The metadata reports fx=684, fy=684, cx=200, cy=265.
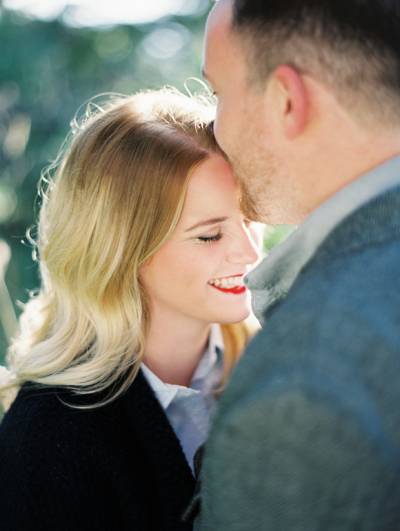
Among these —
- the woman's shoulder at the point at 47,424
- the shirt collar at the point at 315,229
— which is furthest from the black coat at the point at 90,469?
the shirt collar at the point at 315,229

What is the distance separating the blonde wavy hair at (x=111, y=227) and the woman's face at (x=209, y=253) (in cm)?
4

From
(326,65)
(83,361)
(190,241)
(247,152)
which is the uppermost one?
(326,65)

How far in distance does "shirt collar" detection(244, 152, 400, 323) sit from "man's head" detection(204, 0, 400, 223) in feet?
0.18

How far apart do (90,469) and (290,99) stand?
101cm

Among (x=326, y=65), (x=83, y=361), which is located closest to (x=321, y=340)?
(x=326, y=65)

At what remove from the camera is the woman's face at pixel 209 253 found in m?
1.83

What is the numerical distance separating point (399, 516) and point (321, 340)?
27 cm

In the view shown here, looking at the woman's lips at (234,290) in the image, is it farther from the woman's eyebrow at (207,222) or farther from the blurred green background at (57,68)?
the blurred green background at (57,68)

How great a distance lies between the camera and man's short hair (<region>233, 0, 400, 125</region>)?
1.16 m

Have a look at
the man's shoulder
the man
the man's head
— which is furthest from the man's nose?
the man's shoulder

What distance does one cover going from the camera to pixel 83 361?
188 centimetres

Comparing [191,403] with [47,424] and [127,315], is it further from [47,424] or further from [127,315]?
[47,424]

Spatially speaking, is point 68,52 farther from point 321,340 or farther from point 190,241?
point 321,340

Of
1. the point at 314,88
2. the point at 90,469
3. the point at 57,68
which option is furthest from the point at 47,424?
the point at 57,68
